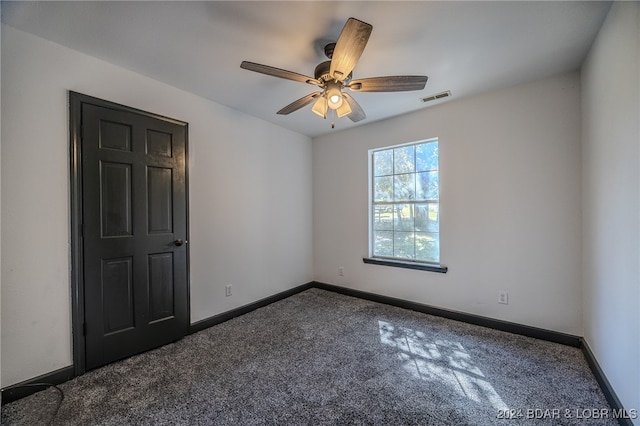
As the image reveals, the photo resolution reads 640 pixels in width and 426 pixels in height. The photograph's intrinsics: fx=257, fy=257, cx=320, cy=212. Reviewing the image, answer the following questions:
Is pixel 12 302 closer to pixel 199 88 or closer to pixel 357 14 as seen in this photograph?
pixel 199 88

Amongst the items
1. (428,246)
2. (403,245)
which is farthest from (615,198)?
(403,245)

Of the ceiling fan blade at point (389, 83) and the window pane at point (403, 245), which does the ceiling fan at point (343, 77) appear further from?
the window pane at point (403, 245)

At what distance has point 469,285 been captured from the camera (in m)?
2.77

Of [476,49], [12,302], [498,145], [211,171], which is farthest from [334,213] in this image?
[12,302]

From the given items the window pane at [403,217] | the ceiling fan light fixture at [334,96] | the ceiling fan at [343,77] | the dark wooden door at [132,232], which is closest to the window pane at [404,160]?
the window pane at [403,217]

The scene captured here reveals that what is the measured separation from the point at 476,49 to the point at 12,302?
369 centimetres

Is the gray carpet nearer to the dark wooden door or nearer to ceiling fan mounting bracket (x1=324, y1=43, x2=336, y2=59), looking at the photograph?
the dark wooden door

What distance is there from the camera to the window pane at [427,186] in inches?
120

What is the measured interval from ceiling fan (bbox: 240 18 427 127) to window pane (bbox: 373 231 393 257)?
1.82 metres

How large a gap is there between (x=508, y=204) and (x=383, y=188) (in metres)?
1.42

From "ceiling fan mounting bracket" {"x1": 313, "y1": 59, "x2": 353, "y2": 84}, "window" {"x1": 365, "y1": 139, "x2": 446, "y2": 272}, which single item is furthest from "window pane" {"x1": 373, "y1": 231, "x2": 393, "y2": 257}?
"ceiling fan mounting bracket" {"x1": 313, "y1": 59, "x2": 353, "y2": 84}

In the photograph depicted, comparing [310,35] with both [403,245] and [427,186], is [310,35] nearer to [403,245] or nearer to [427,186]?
[427,186]

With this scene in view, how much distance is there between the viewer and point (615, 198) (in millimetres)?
1574

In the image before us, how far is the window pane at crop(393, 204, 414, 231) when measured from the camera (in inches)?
129
